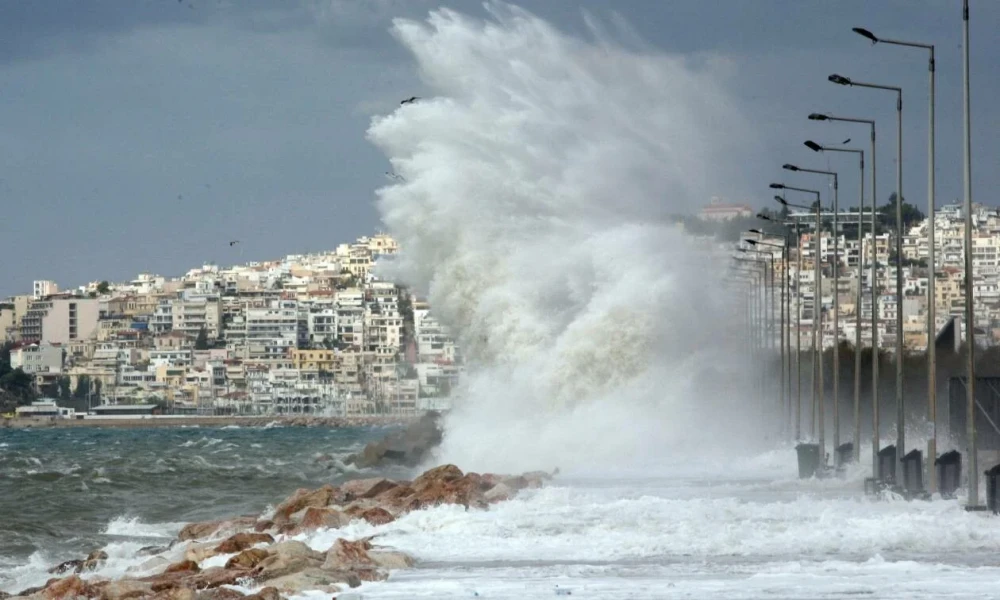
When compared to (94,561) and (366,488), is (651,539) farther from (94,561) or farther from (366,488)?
(366,488)

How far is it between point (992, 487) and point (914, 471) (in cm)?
563

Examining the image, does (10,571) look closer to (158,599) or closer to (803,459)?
(158,599)

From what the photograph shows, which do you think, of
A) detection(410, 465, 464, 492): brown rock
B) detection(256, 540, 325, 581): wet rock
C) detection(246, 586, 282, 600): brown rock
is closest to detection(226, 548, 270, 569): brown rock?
detection(256, 540, 325, 581): wet rock

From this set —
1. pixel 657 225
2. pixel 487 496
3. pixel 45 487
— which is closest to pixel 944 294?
pixel 657 225

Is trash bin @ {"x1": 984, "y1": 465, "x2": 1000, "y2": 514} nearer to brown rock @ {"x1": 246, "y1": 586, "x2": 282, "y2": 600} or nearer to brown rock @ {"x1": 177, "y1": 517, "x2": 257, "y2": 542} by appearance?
brown rock @ {"x1": 246, "y1": 586, "x2": 282, "y2": 600}

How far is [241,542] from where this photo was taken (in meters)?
23.1

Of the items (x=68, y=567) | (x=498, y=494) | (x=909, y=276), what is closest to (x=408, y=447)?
(x=498, y=494)

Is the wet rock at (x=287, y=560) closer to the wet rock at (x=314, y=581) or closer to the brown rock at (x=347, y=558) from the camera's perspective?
the brown rock at (x=347, y=558)

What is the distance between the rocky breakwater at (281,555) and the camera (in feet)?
59.0

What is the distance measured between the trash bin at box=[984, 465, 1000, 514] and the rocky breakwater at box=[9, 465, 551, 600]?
7732 millimetres

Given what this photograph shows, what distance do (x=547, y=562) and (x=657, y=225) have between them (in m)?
38.4

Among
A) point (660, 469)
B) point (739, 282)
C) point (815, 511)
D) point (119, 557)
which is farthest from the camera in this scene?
point (739, 282)

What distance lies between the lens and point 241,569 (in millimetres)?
19594

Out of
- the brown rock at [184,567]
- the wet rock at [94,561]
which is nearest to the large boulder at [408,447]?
the wet rock at [94,561]
